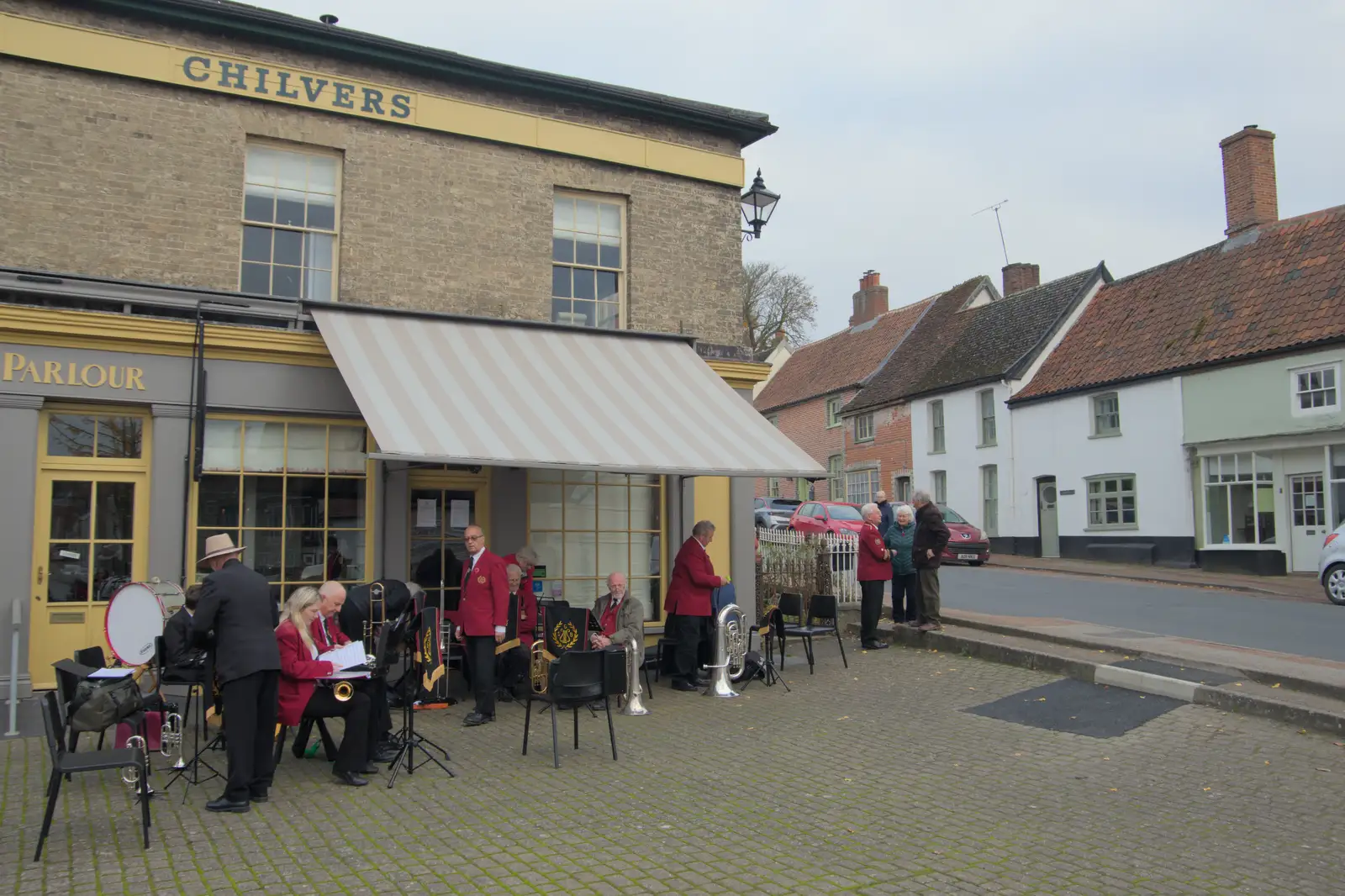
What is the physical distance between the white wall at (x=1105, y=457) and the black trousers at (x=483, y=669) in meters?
18.9

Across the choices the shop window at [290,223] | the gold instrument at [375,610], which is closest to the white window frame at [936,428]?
the shop window at [290,223]

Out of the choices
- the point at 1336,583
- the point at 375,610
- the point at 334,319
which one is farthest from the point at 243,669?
the point at 1336,583

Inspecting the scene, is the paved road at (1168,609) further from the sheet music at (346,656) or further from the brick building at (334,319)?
the sheet music at (346,656)

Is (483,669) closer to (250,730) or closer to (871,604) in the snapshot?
(250,730)

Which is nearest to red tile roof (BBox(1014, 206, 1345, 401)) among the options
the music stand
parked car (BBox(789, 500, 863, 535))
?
parked car (BBox(789, 500, 863, 535))

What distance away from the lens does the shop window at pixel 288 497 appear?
388 inches

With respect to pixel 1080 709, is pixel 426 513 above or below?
above

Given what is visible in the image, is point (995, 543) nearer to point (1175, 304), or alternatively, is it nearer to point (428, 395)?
point (1175, 304)

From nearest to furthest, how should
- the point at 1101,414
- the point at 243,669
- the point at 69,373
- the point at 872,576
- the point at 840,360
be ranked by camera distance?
the point at 243,669
the point at 69,373
the point at 872,576
the point at 1101,414
the point at 840,360

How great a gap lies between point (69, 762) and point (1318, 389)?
21.7m

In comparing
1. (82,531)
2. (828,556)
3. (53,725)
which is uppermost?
(82,531)

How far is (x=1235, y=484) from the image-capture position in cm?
2198

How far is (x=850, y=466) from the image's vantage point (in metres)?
35.8

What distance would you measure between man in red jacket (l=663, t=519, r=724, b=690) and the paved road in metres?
5.98
